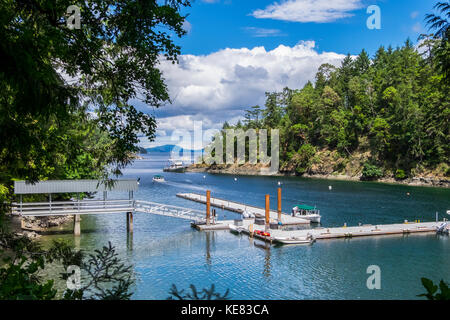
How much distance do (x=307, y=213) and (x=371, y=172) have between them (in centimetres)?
4120

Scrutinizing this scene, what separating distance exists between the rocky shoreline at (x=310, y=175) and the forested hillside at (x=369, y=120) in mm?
1192

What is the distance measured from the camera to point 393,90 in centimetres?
7581

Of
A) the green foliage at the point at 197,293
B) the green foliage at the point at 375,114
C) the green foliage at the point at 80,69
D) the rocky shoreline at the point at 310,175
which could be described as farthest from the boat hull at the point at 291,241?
Answer: the rocky shoreline at the point at 310,175

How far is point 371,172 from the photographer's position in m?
74.9

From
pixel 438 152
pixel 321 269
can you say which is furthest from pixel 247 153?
pixel 321 269

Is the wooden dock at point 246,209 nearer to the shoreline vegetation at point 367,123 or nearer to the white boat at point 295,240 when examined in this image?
the white boat at point 295,240

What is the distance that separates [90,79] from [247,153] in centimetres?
10662

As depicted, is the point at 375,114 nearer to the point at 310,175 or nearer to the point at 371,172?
the point at 371,172

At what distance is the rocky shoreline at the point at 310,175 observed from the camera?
2557 inches

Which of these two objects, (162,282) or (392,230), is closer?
(162,282)

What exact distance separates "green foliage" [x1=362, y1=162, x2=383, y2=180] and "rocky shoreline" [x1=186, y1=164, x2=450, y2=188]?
1072 mm

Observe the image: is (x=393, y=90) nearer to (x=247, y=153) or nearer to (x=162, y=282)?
(x=247, y=153)

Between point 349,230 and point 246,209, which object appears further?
point 246,209

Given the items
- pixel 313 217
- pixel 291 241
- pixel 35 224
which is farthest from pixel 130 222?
pixel 313 217
